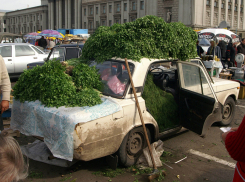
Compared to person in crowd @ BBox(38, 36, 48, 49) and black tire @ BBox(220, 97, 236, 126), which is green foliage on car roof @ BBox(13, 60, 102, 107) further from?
person in crowd @ BBox(38, 36, 48, 49)

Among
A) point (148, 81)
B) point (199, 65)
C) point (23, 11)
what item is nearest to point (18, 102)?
point (148, 81)

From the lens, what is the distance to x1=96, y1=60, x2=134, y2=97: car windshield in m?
4.33

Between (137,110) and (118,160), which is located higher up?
(137,110)

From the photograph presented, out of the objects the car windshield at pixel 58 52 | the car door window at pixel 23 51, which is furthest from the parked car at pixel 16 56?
the car windshield at pixel 58 52

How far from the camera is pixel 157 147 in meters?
4.45

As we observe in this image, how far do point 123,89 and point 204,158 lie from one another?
1943 millimetres

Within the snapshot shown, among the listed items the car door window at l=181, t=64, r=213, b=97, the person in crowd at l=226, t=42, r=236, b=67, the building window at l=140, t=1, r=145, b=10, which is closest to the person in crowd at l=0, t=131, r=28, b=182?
the car door window at l=181, t=64, r=213, b=97

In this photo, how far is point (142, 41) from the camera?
4691 mm

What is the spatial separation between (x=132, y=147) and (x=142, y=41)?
1.81 metres

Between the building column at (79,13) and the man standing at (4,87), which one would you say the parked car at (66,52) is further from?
the building column at (79,13)

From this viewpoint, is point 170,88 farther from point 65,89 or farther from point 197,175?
point 65,89

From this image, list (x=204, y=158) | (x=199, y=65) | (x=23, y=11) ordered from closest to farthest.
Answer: (x=204, y=158) < (x=199, y=65) < (x=23, y=11)

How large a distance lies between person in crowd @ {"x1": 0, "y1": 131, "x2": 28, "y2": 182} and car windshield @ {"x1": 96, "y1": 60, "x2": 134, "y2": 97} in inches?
113

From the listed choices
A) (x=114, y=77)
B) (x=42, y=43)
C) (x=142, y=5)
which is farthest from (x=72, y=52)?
(x=142, y=5)
